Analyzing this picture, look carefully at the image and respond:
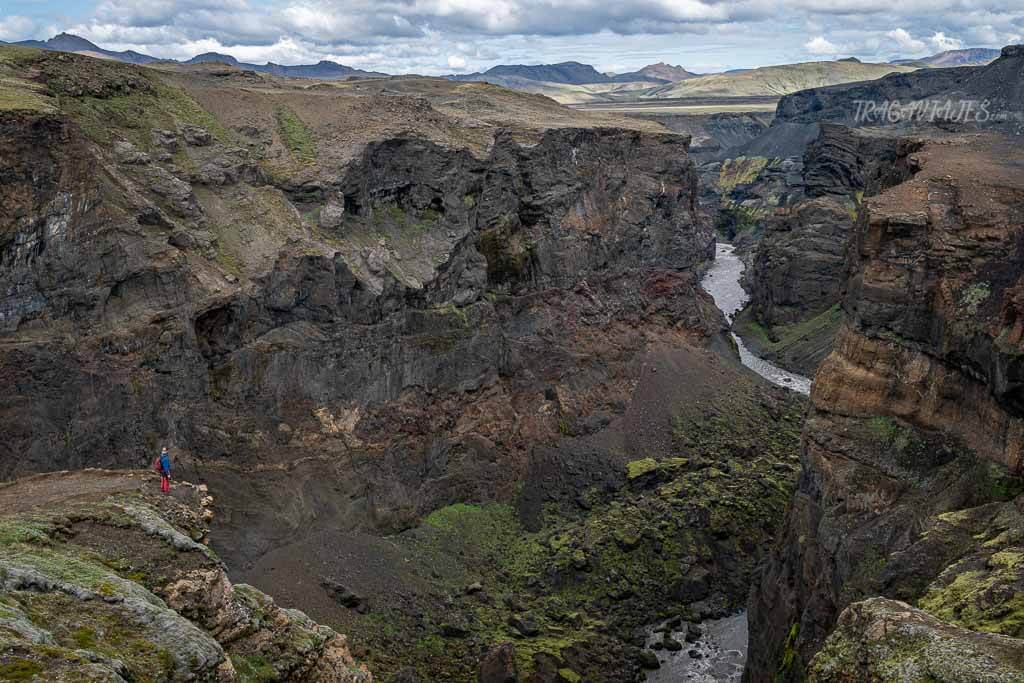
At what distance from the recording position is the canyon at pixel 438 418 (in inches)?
996

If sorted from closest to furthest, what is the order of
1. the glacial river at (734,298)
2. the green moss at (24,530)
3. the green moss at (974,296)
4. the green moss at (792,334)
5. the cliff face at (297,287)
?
1. the green moss at (24,530)
2. the green moss at (974,296)
3. the cliff face at (297,287)
4. the glacial river at (734,298)
5. the green moss at (792,334)

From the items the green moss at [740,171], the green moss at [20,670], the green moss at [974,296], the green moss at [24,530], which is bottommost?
the green moss at [24,530]

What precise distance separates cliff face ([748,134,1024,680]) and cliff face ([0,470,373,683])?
674 inches

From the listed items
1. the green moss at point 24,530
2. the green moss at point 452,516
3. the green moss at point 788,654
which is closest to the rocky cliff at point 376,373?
the green moss at point 452,516

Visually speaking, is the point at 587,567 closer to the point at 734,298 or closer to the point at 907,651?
the point at 907,651

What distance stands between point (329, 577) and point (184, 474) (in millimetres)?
7678

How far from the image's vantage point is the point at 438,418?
52.3 m

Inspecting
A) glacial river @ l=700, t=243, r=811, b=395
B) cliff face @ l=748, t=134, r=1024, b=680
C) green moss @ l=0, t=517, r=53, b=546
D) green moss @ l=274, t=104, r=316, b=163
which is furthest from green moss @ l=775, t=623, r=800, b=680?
glacial river @ l=700, t=243, r=811, b=395

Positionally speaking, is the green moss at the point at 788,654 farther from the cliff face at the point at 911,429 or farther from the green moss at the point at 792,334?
the green moss at the point at 792,334

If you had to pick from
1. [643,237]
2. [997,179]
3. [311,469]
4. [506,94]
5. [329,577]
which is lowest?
[329,577]

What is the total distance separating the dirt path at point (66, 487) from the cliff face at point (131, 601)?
0.07m

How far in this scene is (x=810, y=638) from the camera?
3362cm

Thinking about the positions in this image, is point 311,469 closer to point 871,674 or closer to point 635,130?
point 871,674

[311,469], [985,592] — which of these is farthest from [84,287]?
[985,592]
